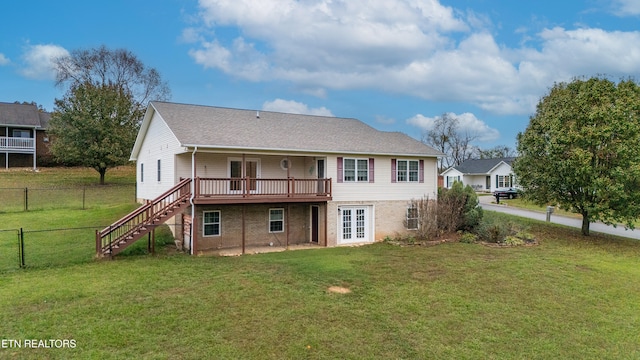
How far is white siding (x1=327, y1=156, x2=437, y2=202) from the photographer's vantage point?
1739cm

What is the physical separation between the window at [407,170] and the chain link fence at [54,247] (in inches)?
416

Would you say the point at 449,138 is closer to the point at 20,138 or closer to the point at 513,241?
the point at 513,241

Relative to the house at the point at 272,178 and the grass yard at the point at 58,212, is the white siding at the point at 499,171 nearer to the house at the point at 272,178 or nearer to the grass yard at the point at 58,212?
the house at the point at 272,178

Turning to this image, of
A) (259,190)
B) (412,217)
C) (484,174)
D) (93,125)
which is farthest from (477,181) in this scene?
(93,125)

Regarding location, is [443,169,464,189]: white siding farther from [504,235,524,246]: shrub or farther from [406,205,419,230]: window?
[504,235,524,246]: shrub

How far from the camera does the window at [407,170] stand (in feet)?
62.0

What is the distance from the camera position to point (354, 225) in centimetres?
1802

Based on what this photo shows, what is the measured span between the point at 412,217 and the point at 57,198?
22.0 meters

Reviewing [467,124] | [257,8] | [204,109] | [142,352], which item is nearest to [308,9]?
[257,8]

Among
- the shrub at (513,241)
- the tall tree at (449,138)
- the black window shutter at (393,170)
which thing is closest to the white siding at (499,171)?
the tall tree at (449,138)

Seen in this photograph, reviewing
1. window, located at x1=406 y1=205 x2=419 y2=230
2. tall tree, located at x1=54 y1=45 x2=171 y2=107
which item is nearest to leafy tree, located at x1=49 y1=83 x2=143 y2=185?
tall tree, located at x1=54 y1=45 x2=171 y2=107

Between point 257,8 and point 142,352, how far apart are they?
1617 cm

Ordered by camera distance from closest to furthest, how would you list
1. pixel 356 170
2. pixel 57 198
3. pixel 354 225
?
pixel 356 170
pixel 354 225
pixel 57 198

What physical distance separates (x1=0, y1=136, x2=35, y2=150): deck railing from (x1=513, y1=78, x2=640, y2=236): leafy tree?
39.0m
